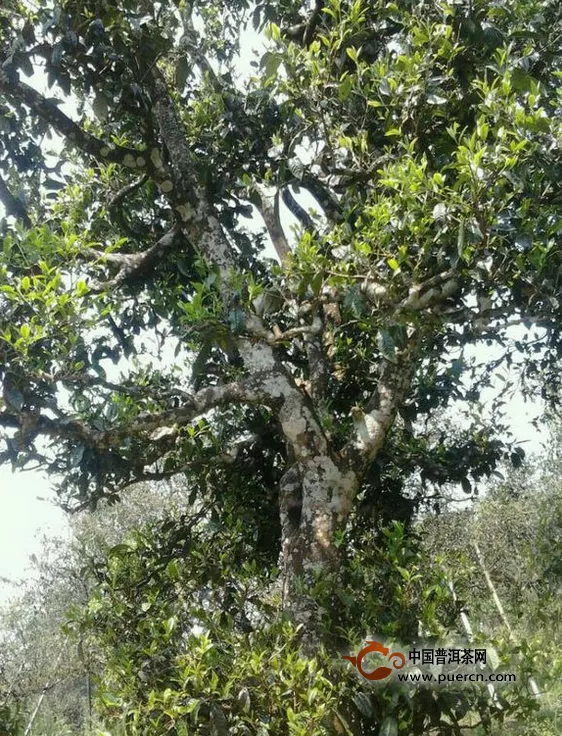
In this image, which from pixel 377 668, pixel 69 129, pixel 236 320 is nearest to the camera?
pixel 377 668

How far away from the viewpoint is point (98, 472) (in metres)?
3.73

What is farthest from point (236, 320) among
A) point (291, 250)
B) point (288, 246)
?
point (288, 246)

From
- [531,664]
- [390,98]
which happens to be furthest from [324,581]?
[390,98]

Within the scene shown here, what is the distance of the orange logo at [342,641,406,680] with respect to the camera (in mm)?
3002

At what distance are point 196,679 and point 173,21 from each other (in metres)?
4.28

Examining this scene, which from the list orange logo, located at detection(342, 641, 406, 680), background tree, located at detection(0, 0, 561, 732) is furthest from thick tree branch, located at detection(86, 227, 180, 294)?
orange logo, located at detection(342, 641, 406, 680)

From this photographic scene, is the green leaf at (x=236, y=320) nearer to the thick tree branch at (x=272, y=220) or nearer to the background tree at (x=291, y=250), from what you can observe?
the background tree at (x=291, y=250)

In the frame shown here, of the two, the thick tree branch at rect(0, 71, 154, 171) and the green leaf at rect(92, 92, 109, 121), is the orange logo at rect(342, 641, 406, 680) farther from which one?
the green leaf at rect(92, 92, 109, 121)

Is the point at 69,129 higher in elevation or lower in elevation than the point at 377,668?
higher

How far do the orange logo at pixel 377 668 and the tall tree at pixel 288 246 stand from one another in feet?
1.15

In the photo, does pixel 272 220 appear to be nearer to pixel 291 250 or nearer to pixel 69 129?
pixel 291 250

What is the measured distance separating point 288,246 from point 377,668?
2.84m

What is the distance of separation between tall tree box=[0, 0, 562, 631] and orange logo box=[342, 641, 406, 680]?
0.35 meters

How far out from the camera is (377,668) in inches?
119
